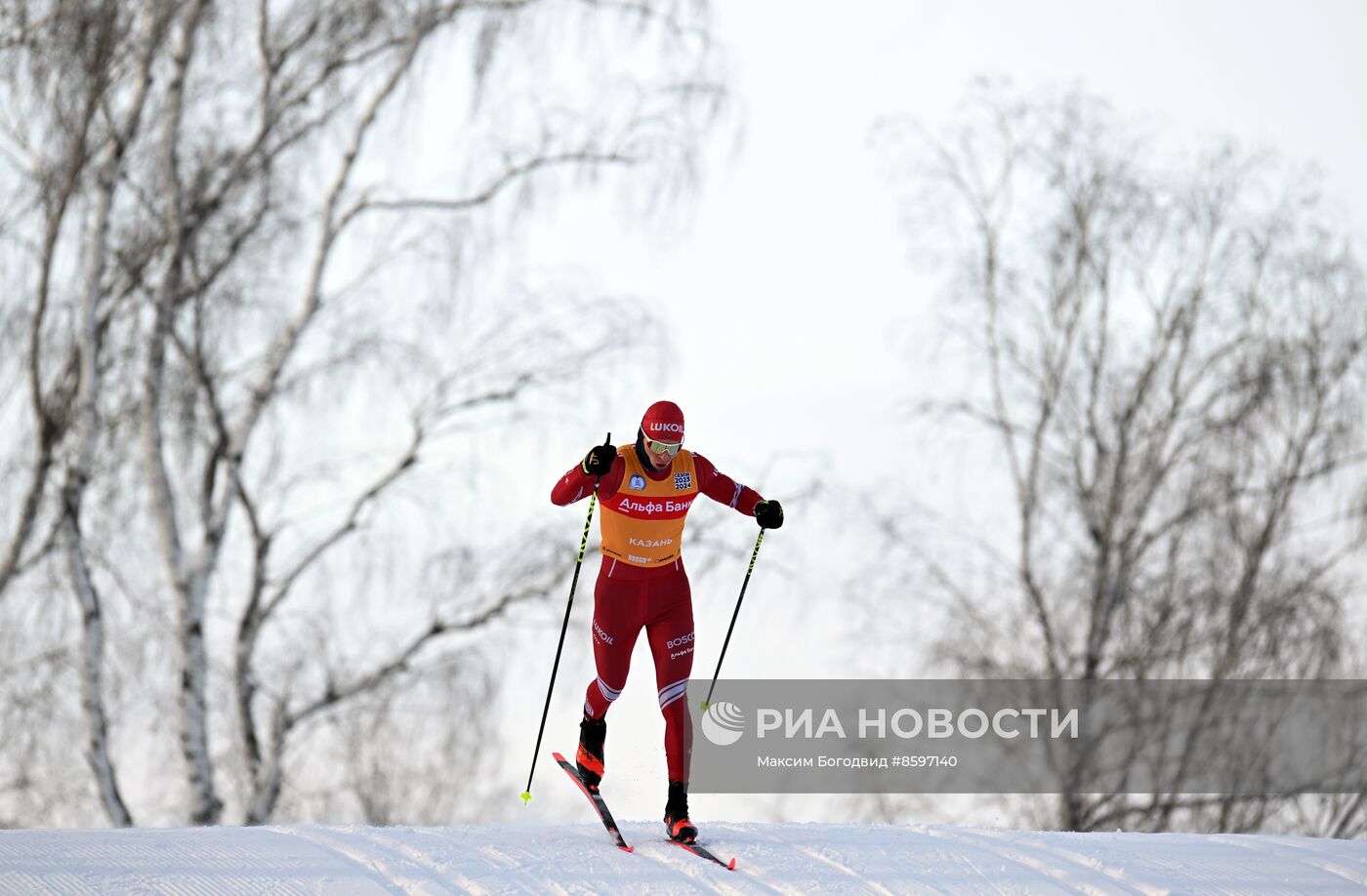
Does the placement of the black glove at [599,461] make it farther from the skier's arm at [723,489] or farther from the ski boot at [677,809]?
the ski boot at [677,809]

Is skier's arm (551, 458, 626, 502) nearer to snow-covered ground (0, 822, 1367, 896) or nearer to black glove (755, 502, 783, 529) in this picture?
black glove (755, 502, 783, 529)

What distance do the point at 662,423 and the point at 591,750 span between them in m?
1.62

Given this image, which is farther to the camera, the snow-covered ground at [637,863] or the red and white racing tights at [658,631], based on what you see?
the red and white racing tights at [658,631]

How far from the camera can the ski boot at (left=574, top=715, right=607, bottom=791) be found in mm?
6062

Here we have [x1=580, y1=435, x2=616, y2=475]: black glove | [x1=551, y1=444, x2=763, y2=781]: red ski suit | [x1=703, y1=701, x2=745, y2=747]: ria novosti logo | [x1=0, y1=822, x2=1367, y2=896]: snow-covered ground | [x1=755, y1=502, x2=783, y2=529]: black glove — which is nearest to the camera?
[x1=0, y1=822, x2=1367, y2=896]: snow-covered ground

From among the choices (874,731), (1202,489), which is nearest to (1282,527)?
(1202,489)

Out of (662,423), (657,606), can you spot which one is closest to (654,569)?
(657,606)

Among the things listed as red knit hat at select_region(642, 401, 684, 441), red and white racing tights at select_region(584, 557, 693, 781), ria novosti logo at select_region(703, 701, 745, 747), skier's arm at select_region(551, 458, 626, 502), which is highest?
red knit hat at select_region(642, 401, 684, 441)

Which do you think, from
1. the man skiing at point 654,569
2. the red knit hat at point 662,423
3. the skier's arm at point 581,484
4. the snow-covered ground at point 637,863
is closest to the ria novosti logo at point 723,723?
the snow-covered ground at point 637,863

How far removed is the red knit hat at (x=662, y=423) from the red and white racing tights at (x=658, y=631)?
645 millimetres

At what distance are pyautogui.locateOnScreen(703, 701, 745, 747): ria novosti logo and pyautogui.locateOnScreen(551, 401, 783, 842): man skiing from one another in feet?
4.52

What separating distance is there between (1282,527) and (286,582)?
32.0 ft

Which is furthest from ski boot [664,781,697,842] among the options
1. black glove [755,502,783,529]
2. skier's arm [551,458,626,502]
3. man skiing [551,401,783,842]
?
skier's arm [551,458,626,502]

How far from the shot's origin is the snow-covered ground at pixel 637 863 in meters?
5.12
